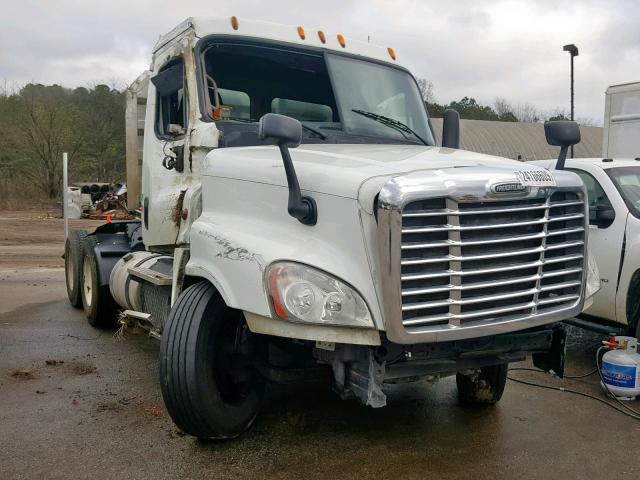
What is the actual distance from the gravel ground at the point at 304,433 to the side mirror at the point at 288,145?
58.2 inches

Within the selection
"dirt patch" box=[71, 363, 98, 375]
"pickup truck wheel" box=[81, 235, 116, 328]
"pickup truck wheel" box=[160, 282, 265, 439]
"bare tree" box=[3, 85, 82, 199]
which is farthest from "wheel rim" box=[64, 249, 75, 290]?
"bare tree" box=[3, 85, 82, 199]

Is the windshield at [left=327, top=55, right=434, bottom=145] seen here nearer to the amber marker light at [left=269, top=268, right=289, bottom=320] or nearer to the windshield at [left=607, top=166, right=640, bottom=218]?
the amber marker light at [left=269, top=268, right=289, bottom=320]

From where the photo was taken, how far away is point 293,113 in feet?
17.2

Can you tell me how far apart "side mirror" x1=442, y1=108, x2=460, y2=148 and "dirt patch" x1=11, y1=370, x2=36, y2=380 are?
13.4 feet

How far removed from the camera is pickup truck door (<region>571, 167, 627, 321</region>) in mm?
5746

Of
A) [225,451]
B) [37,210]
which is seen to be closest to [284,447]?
[225,451]

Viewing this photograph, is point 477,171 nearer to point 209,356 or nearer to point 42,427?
point 209,356

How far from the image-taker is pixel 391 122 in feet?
16.3

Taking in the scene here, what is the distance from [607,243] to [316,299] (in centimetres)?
377

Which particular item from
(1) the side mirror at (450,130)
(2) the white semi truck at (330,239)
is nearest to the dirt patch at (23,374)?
(2) the white semi truck at (330,239)

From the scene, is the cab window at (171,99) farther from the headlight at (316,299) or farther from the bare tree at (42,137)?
the bare tree at (42,137)

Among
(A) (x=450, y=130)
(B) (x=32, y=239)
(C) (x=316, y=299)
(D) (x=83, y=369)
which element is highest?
(A) (x=450, y=130)

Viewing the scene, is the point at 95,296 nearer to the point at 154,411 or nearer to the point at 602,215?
the point at 154,411

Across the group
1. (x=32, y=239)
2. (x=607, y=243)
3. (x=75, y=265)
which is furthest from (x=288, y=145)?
(x=32, y=239)
